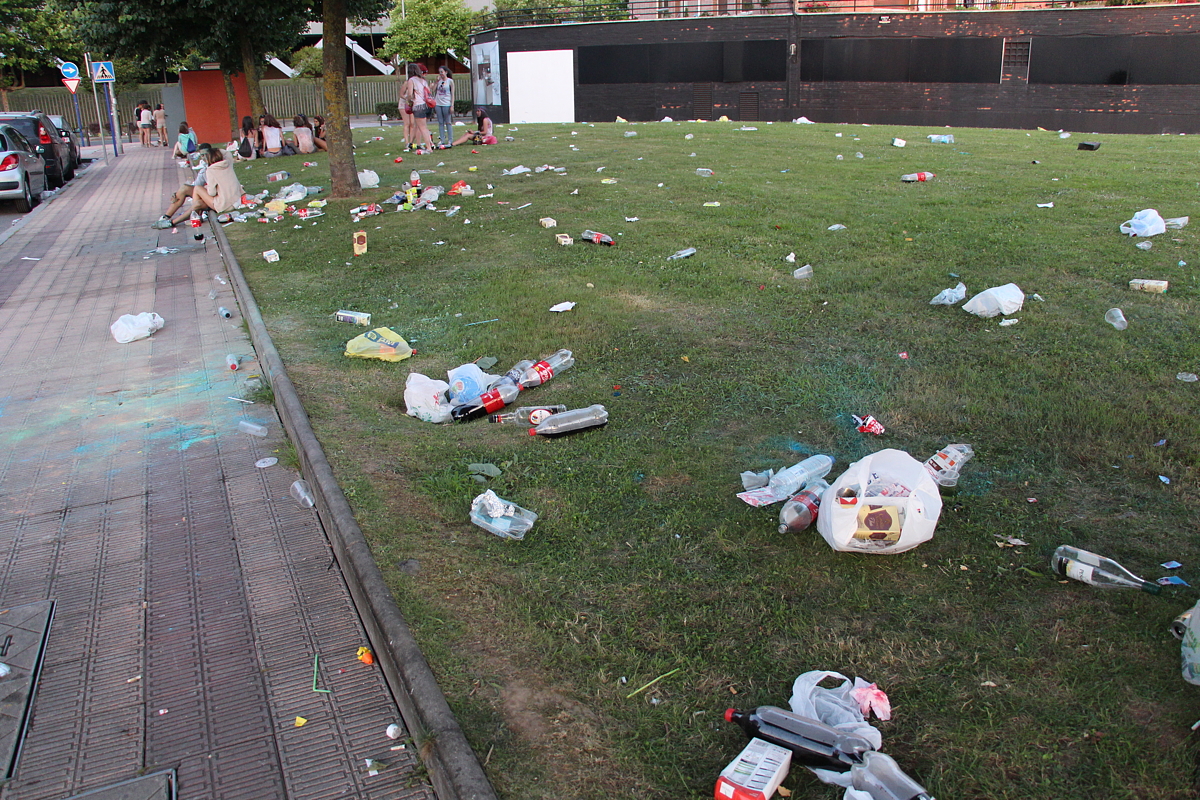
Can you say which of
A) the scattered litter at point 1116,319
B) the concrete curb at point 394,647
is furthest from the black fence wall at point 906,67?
the concrete curb at point 394,647

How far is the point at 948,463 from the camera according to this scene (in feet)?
13.0

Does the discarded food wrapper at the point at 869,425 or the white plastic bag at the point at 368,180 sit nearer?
the discarded food wrapper at the point at 869,425

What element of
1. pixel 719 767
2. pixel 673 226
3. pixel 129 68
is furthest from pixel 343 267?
pixel 129 68

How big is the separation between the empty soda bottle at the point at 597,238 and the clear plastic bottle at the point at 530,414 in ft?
13.6

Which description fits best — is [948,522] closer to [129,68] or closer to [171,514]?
[171,514]

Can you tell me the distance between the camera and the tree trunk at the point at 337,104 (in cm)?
1206

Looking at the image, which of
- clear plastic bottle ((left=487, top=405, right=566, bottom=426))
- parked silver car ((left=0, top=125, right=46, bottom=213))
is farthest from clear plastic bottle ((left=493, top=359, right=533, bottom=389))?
parked silver car ((left=0, top=125, right=46, bottom=213))

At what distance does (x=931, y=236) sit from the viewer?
7.92 metres

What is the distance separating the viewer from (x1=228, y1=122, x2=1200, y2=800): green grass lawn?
2.57 meters

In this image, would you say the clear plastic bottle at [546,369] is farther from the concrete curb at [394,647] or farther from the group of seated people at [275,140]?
the group of seated people at [275,140]

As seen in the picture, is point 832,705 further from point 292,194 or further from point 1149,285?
point 292,194

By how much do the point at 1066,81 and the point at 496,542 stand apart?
27.4 meters

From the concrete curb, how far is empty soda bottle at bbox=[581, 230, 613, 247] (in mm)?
4404

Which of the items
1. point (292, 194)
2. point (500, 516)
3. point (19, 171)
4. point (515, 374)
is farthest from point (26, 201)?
point (500, 516)
